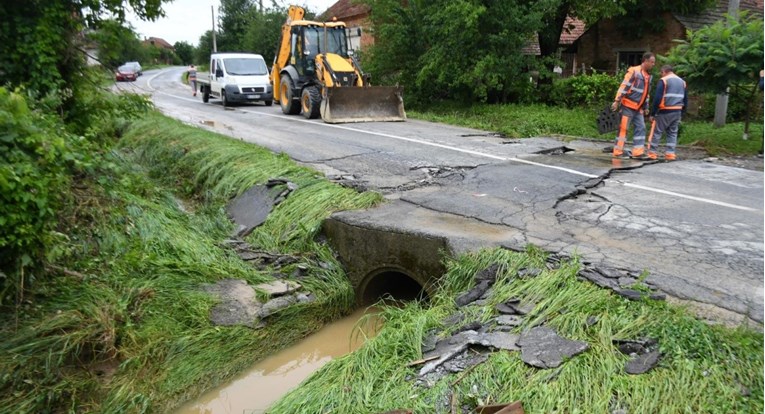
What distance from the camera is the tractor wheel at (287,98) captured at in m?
16.5

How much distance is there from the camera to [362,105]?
14.7 m

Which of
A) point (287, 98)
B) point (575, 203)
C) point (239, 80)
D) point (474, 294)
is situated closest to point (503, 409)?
point (474, 294)

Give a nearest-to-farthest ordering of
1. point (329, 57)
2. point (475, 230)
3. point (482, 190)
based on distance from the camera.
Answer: point (475, 230), point (482, 190), point (329, 57)

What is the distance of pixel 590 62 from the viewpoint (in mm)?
21234

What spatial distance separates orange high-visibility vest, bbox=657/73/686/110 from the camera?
9.15 meters

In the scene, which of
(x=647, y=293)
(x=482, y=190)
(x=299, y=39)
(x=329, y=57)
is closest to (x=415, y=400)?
(x=647, y=293)

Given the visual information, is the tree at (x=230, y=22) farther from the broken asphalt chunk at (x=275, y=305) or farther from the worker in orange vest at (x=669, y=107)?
the broken asphalt chunk at (x=275, y=305)

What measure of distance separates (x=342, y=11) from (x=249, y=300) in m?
28.4

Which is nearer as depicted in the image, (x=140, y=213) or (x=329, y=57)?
(x=140, y=213)

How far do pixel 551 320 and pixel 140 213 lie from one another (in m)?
4.95

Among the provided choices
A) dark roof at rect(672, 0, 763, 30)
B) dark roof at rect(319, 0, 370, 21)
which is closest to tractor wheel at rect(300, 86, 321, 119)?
dark roof at rect(672, 0, 763, 30)

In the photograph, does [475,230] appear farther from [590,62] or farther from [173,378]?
[590,62]

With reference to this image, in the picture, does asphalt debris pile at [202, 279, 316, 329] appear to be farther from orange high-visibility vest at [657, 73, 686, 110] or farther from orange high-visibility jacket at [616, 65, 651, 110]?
orange high-visibility vest at [657, 73, 686, 110]

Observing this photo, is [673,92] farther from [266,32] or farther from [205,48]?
[205,48]
